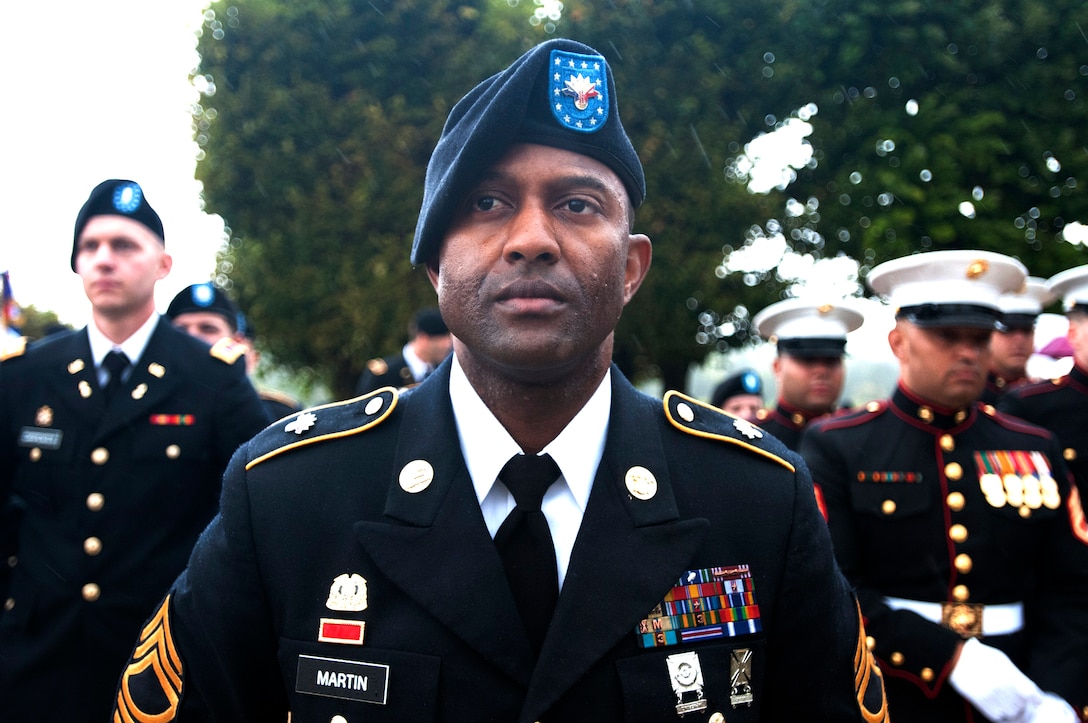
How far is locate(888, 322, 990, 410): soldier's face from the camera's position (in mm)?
3723

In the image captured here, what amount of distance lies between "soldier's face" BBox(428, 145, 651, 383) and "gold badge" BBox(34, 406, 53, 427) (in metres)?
2.41

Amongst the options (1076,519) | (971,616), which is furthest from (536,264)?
(1076,519)

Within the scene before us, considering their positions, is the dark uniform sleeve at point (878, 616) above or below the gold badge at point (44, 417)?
below

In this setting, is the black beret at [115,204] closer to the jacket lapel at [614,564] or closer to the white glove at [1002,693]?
the jacket lapel at [614,564]

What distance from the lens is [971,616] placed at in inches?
139

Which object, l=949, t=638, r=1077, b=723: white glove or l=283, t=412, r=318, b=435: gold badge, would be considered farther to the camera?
l=949, t=638, r=1077, b=723: white glove

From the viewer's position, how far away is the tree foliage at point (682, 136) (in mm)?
11711

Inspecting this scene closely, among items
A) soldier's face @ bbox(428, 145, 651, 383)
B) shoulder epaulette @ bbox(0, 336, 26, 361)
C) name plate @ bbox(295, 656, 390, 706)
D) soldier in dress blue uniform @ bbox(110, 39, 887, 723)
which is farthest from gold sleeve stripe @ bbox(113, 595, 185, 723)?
shoulder epaulette @ bbox(0, 336, 26, 361)

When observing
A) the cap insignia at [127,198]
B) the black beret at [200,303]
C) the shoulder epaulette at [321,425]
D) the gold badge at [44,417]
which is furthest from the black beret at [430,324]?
the shoulder epaulette at [321,425]

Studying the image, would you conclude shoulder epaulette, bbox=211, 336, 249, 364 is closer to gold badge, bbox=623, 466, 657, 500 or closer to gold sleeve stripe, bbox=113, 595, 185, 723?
gold sleeve stripe, bbox=113, 595, 185, 723

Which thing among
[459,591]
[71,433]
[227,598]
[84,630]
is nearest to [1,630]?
[84,630]

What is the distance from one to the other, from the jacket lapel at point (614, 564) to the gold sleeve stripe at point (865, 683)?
49 cm

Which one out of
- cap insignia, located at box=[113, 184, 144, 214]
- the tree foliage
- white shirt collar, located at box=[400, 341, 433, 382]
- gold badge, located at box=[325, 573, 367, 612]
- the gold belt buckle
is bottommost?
the gold belt buckle

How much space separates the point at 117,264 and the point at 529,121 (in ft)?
8.30
